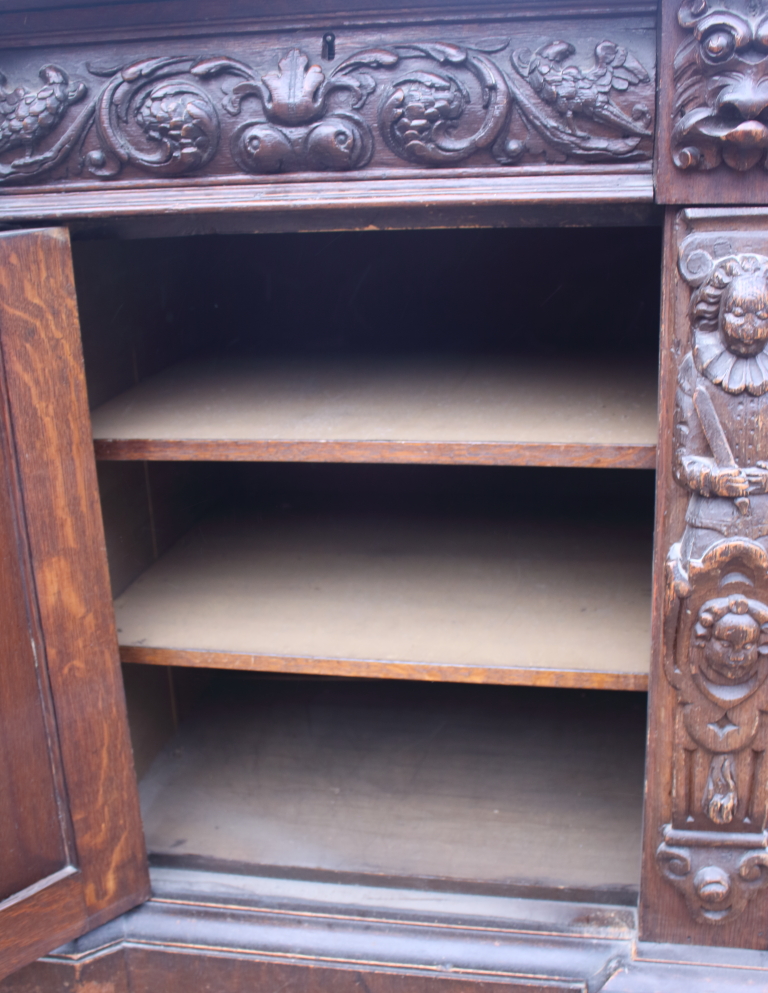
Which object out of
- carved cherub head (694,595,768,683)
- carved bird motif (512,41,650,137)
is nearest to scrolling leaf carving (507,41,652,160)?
carved bird motif (512,41,650,137)

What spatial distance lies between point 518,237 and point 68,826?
1111 millimetres

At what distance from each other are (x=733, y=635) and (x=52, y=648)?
0.72m

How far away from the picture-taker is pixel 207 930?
99cm

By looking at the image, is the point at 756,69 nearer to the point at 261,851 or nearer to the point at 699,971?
the point at 699,971

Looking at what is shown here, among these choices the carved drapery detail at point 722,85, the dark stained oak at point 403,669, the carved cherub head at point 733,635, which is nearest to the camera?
the carved drapery detail at point 722,85

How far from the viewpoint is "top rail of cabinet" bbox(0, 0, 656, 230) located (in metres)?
0.72

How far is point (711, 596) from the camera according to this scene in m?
0.79

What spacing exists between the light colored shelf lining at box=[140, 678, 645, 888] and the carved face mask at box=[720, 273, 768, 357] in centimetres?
70

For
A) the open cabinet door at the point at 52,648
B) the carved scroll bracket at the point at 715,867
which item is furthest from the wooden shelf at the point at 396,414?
the carved scroll bracket at the point at 715,867

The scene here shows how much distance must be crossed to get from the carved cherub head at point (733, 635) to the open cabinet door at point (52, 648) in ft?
2.13

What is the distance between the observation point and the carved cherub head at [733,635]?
79cm

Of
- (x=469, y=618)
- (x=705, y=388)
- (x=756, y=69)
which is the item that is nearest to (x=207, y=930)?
(x=469, y=618)

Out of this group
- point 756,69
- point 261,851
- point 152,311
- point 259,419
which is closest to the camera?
point 756,69

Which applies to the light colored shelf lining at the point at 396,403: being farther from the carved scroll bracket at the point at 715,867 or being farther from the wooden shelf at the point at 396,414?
the carved scroll bracket at the point at 715,867
